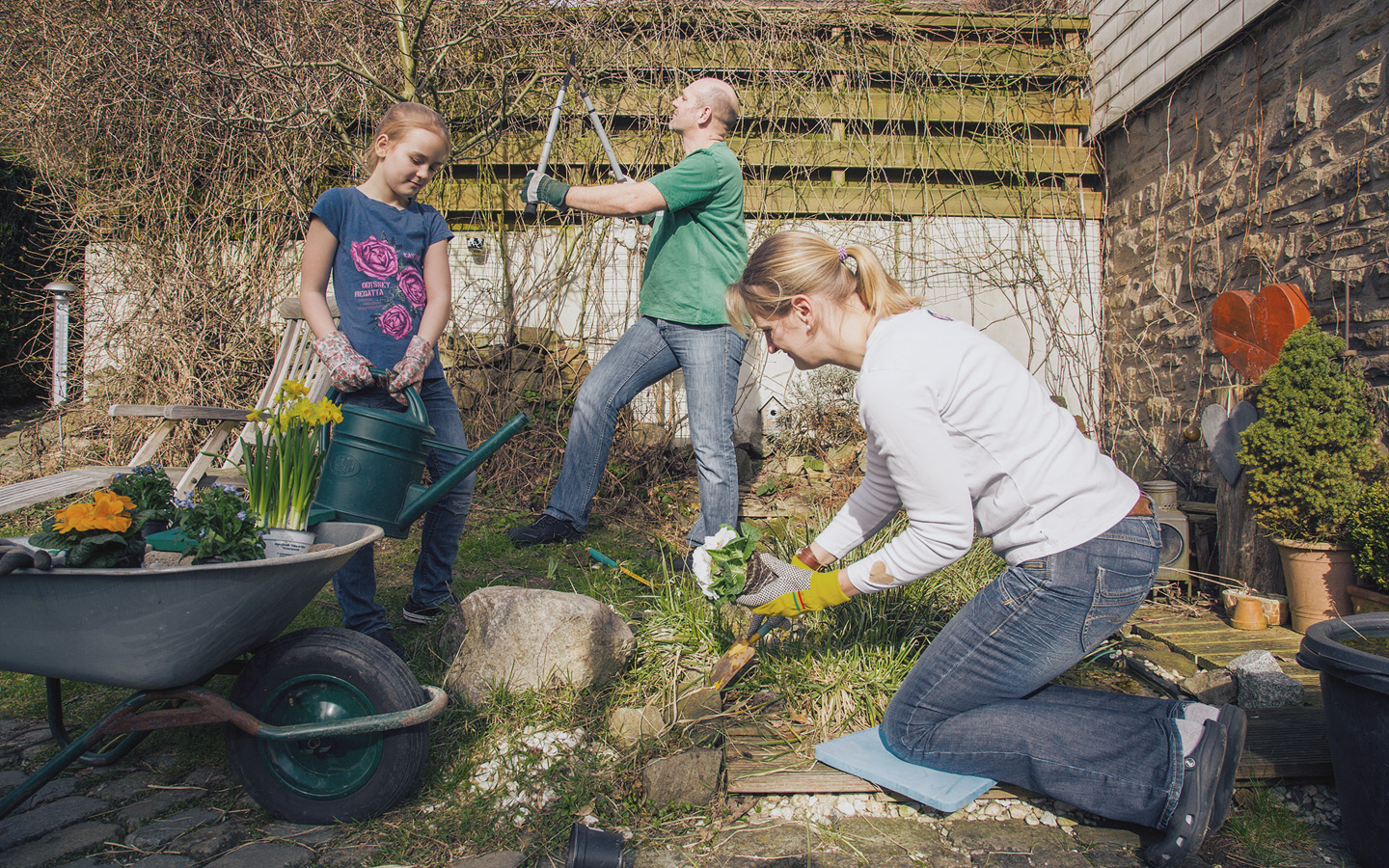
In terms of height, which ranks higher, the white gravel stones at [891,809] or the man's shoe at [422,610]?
the man's shoe at [422,610]

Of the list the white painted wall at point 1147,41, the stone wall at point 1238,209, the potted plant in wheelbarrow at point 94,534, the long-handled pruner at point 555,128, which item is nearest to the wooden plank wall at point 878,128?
the white painted wall at point 1147,41

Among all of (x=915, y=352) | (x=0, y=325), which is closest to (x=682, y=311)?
(x=915, y=352)

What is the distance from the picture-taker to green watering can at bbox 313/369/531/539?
81.0 inches

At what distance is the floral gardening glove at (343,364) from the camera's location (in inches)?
85.5

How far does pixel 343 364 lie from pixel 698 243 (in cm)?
145

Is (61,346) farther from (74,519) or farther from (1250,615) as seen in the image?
(1250,615)

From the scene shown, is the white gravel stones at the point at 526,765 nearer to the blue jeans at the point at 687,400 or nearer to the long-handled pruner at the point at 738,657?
the long-handled pruner at the point at 738,657

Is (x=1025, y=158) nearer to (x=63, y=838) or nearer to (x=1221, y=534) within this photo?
(x=1221, y=534)

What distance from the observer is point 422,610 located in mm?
2654

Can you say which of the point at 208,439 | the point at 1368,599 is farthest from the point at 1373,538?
the point at 208,439

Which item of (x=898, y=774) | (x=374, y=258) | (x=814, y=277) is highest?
(x=374, y=258)

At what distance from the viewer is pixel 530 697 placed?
2.13 m

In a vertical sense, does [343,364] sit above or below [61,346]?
below

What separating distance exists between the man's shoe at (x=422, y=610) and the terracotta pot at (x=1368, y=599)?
3.16m
